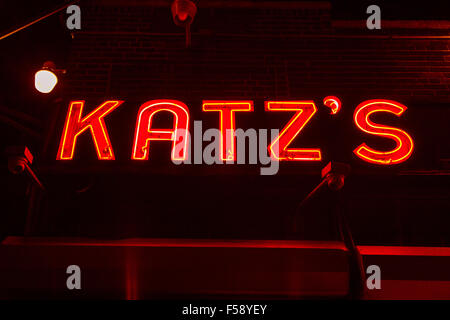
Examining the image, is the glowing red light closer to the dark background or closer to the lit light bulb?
the dark background

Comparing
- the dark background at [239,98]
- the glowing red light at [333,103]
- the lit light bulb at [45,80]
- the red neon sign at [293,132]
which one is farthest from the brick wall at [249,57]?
the red neon sign at [293,132]

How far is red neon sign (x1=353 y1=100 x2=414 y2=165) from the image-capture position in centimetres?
483

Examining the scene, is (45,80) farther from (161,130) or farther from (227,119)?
(227,119)

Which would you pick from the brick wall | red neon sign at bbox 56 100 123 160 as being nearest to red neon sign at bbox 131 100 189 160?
red neon sign at bbox 56 100 123 160

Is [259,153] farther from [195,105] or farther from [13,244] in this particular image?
[13,244]

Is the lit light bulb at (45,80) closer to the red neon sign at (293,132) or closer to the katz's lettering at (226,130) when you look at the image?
the katz's lettering at (226,130)

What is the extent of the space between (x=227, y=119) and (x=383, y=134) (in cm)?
179

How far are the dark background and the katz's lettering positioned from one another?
86 mm

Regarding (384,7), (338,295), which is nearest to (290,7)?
(384,7)

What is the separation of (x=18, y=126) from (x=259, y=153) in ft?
11.6

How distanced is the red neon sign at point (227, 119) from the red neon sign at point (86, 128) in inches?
44.8

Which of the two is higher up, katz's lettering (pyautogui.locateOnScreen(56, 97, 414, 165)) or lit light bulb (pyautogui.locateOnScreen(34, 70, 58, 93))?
lit light bulb (pyautogui.locateOnScreen(34, 70, 58, 93))

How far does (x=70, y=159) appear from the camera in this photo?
15.8 feet

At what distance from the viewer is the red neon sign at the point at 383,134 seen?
15.9ft
